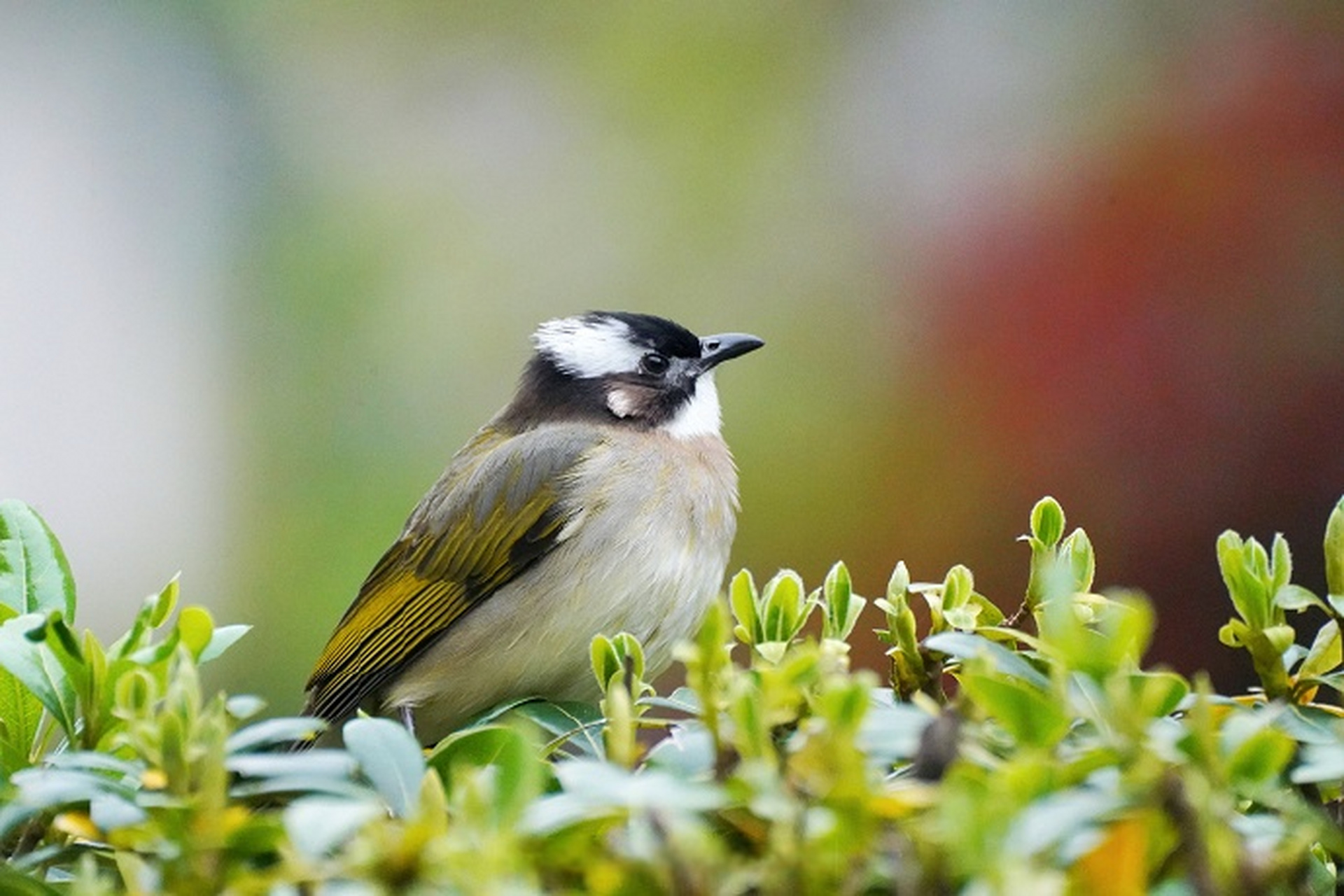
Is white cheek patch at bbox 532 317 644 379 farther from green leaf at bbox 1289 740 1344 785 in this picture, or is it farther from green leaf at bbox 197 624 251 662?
green leaf at bbox 1289 740 1344 785

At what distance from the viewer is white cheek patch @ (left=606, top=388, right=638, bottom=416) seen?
307 cm

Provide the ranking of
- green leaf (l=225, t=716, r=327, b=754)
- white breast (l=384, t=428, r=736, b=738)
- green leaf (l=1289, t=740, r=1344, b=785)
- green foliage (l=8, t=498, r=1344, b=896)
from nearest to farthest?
1. green foliage (l=8, t=498, r=1344, b=896)
2. green leaf (l=1289, t=740, r=1344, b=785)
3. green leaf (l=225, t=716, r=327, b=754)
4. white breast (l=384, t=428, r=736, b=738)

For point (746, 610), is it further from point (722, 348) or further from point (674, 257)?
point (674, 257)

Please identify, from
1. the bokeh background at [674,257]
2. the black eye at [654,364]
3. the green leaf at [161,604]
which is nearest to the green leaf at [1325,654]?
the green leaf at [161,604]

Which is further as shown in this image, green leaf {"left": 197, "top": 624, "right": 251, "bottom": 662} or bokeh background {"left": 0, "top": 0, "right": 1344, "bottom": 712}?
bokeh background {"left": 0, "top": 0, "right": 1344, "bottom": 712}

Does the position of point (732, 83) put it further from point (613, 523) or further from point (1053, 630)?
point (1053, 630)

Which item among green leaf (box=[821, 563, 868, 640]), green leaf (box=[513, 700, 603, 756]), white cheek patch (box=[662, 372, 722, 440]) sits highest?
green leaf (box=[821, 563, 868, 640])

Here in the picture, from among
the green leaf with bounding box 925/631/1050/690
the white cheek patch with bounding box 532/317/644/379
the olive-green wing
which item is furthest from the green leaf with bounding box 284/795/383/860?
the white cheek patch with bounding box 532/317/644/379

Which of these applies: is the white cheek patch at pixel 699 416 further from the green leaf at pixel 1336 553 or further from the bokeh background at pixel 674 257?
the green leaf at pixel 1336 553

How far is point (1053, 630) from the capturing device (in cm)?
93

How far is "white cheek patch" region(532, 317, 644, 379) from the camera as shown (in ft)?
10.3

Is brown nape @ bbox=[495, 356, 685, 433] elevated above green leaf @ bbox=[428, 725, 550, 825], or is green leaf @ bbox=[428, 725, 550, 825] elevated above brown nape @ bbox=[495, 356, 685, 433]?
green leaf @ bbox=[428, 725, 550, 825]

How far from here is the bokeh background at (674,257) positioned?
3.97 metres

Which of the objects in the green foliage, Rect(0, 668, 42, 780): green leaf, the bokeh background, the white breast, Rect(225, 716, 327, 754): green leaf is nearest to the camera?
the green foliage
